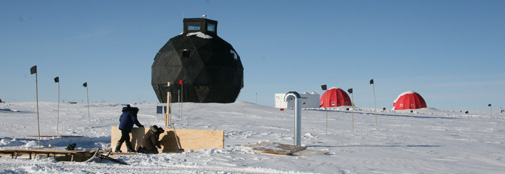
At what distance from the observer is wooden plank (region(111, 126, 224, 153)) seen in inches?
440

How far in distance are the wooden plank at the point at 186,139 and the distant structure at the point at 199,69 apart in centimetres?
1487

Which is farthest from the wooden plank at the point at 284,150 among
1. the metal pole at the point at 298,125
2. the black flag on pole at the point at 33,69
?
the black flag on pole at the point at 33,69

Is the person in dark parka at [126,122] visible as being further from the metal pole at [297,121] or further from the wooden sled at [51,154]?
the metal pole at [297,121]

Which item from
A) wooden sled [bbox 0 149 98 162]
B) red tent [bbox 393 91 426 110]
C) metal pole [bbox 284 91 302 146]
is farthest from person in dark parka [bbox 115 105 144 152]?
red tent [bbox 393 91 426 110]

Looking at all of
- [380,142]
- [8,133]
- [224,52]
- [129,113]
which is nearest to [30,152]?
[129,113]

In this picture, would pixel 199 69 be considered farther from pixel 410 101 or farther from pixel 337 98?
pixel 410 101

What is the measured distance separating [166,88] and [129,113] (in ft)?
55.9

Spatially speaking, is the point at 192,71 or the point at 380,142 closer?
the point at 380,142

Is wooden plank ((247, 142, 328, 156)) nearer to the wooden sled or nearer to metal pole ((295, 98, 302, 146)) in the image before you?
metal pole ((295, 98, 302, 146))

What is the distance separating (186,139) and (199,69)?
53.8 ft

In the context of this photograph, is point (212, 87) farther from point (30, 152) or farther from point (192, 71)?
point (30, 152)

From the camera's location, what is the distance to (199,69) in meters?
28.2

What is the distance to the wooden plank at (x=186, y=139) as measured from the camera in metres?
11.2

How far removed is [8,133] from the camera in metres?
15.5
